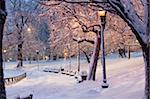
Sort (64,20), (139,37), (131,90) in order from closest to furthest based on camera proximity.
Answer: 1. (139,37)
2. (131,90)
3. (64,20)

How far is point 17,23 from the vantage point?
73500 millimetres

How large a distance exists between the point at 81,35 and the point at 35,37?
53.0m

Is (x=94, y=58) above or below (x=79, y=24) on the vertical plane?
below

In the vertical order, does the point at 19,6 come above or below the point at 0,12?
above

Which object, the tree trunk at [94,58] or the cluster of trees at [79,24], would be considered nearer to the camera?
the cluster of trees at [79,24]

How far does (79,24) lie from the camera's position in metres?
30.3

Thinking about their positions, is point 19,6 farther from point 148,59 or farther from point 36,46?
point 148,59

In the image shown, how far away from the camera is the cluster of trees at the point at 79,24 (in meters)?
13.3

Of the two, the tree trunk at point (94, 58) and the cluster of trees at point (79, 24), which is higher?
the cluster of trees at point (79, 24)

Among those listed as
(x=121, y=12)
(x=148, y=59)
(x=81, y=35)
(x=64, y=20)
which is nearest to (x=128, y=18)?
(x=121, y=12)

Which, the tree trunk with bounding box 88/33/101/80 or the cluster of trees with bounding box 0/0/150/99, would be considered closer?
the cluster of trees with bounding box 0/0/150/99

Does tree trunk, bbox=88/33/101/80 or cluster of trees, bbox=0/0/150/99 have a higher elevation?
cluster of trees, bbox=0/0/150/99

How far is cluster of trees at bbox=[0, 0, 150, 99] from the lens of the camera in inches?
524

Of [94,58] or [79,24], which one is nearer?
[94,58]
